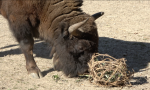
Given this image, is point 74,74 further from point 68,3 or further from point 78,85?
point 68,3

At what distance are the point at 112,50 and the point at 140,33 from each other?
1.81m

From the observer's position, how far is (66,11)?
450cm

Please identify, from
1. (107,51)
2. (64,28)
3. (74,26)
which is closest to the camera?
(74,26)

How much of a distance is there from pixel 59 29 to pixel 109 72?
4.18 ft

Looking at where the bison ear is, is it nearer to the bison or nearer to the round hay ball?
the bison

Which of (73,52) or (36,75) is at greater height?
(73,52)

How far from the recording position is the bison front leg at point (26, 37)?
14.9 ft

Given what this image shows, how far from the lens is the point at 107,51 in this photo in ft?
20.9

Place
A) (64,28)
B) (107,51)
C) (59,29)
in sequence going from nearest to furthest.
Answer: (64,28)
(59,29)
(107,51)

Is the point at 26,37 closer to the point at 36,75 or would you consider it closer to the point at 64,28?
the point at 36,75

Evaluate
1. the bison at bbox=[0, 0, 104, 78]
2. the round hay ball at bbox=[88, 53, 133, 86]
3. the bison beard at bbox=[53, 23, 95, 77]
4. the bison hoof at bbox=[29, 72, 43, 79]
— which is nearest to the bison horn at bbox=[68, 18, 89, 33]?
the bison at bbox=[0, 0, 104, 78]

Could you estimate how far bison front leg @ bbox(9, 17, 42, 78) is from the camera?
455 cm

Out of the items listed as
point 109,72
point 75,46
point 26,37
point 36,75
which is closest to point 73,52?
point 75,46

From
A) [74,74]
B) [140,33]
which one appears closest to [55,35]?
[74,74]
